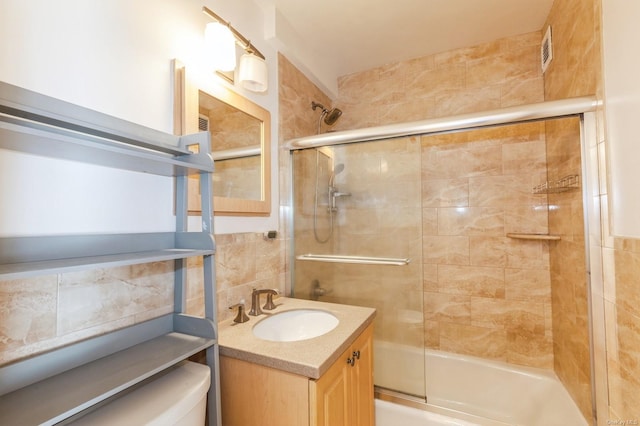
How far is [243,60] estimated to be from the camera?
138cm

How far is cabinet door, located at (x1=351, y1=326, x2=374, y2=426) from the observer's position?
1.19 m

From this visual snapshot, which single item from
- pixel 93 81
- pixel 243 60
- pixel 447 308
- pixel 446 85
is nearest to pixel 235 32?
pixel 243 60

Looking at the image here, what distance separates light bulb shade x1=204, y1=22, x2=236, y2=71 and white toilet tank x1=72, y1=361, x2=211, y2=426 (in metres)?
1.24

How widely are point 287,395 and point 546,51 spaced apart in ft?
8.17

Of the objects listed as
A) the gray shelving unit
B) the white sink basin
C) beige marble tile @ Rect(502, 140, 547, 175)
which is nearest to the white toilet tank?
the gray shelving unit

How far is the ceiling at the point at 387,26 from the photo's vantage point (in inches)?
66.3

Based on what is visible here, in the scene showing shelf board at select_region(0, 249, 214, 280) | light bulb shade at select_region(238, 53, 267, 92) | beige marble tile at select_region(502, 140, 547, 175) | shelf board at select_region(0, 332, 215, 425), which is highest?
light bulb shade at select_region(238, 53, 267, 92)

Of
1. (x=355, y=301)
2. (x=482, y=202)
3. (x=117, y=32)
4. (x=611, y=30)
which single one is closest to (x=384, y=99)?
(x=482, y=202)

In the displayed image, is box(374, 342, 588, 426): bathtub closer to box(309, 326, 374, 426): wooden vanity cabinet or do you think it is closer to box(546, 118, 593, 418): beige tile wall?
box(546, 118, 593, 418): beige tile wall

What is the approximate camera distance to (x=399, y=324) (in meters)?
1.69

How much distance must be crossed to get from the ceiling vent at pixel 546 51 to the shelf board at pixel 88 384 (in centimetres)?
249

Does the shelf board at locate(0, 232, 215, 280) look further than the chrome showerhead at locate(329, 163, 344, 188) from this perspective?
No

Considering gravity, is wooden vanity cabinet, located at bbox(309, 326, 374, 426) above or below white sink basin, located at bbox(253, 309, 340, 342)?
below

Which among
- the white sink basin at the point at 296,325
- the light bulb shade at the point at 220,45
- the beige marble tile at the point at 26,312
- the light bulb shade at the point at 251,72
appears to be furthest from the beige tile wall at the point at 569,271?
the beige marble tile at the point at 26,312
